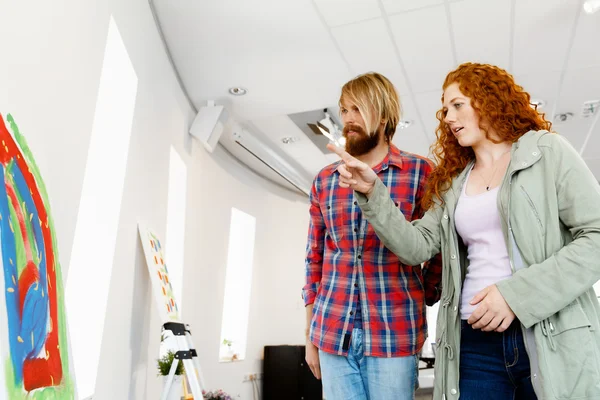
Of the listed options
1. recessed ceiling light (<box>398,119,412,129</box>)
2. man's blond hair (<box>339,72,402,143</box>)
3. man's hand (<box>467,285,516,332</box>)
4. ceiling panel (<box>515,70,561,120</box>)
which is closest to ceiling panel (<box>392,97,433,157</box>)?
recessed ceiling light (<box>398,119,412,129</box>)

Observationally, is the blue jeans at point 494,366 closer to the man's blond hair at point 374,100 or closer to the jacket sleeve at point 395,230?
the jacket sleeve at point 395,230

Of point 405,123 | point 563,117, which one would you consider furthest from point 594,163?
point 405,123

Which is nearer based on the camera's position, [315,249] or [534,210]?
[534,210]

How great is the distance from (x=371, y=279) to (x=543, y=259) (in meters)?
0.49

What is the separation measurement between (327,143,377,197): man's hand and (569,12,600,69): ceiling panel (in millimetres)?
2699

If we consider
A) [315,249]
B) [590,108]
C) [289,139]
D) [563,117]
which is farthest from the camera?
[289,139]

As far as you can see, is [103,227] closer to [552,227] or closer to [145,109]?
[145,109]

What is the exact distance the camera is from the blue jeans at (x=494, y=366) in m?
1.07

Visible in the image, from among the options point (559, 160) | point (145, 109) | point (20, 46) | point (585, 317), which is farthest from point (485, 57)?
point (20, 46)

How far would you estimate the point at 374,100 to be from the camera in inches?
60.6

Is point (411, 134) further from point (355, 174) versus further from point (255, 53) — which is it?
point (355, 174)

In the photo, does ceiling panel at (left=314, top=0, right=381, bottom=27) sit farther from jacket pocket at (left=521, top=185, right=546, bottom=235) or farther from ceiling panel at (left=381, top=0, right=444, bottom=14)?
jacket pocket at (left=521, top=185, right=546, bottom=235)

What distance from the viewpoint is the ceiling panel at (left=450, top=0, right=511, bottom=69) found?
2938 mm

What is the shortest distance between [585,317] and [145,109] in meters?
2.37
